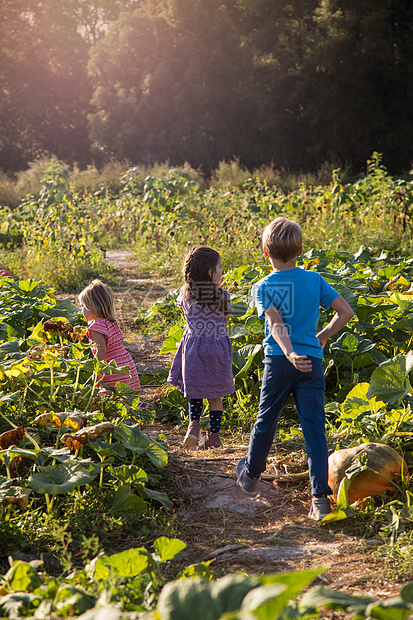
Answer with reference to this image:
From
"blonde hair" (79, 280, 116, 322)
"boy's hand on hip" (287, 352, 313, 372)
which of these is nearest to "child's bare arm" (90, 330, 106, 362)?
"blonde hair" (79, 280, 116, 322)

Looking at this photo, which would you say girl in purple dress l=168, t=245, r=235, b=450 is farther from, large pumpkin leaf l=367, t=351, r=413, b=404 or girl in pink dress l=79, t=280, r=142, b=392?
large pumpkin leaf l=367, t=351, r=413, b=404

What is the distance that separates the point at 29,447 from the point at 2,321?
1.71 m

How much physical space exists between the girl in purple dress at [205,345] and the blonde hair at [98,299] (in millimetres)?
466

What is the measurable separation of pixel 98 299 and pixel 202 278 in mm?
665

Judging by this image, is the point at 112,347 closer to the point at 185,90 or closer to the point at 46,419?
the point at 46,419

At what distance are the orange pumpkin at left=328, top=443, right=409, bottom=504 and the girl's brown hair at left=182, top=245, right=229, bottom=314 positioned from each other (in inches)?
46.0

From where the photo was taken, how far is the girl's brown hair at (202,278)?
3184 millimetres

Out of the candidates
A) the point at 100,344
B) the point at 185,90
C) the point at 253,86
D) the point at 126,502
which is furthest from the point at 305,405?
the point at 253,86

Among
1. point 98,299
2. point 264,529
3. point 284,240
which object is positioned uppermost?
point 284,240

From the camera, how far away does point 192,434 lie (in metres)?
3.23

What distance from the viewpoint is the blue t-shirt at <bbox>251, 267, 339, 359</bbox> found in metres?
2.45

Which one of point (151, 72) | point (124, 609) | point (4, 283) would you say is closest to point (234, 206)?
point (4, 283)

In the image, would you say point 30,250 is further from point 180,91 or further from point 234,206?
point 180,91

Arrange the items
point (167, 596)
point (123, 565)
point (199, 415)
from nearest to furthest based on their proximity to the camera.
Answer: point (167, 596) < point (123, 565) < point (199, 415)
